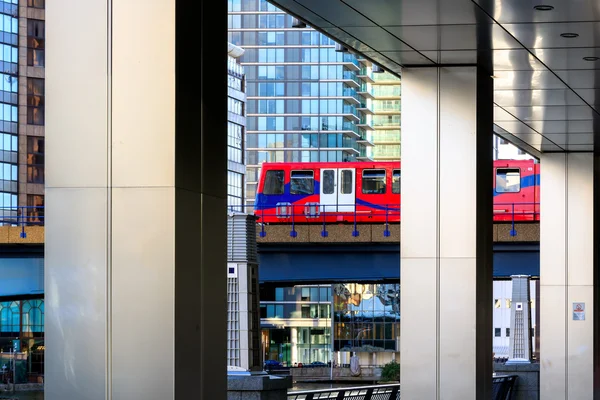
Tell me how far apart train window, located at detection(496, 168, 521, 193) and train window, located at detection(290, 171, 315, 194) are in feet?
26.3

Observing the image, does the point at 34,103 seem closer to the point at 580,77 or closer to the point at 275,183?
the point at 275,183

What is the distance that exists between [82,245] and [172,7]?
1.33m

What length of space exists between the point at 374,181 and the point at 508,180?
562 cm

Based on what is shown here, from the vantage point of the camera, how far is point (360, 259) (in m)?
27.2

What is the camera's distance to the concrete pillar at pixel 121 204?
562 centimetres

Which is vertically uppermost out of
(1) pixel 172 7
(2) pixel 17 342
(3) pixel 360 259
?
(1) pixel 172 7

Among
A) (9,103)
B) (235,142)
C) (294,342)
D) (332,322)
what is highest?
(9,103)

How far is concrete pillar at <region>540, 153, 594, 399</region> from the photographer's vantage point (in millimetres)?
18016

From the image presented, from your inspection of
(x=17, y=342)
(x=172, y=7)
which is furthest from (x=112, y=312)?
(x=17, y=342)

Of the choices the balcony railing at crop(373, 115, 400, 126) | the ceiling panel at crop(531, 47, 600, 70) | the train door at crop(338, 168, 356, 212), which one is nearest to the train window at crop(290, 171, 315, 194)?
the train door at crop(338, 168, 356, 212)

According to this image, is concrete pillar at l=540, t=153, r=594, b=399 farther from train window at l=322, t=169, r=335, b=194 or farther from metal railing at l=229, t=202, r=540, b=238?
train window at l=322, t=169, r=335, b=194

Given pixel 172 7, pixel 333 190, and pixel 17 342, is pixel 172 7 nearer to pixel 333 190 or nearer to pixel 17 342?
pixel 333 190

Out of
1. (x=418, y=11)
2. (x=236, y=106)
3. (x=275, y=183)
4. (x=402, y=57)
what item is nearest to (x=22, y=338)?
(x=236, y=106)

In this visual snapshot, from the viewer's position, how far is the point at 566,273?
60.6ft
